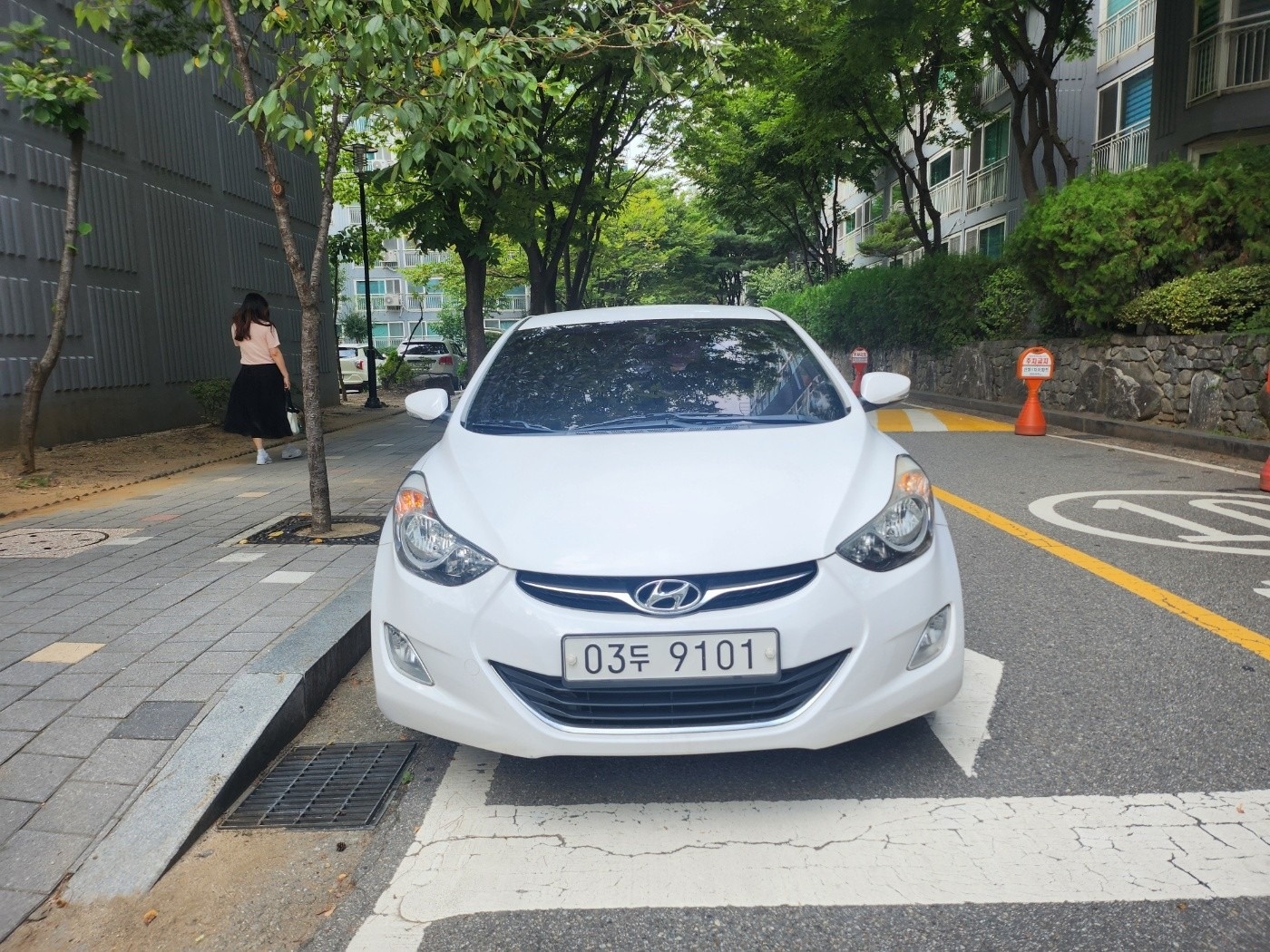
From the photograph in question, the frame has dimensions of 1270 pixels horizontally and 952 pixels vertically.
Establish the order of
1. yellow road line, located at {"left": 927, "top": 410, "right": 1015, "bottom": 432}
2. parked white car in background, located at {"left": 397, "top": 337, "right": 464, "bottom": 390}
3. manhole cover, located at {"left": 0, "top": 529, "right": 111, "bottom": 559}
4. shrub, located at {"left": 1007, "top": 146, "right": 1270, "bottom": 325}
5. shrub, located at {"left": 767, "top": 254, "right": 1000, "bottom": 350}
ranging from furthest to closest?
parked white car in background, located at {"left": 397, "top": 337, "right": 464, "bottom": 390}, shrub, located at {"left": 767, "top": 254, "right": 1000, "bottom": 350}, yellow road line, located at {"left": 927, "top": 410, "right": 1015, "bottom": 432}, shrub, located at {"left": 1007, "top": 146, "right": 1270, "bottom": 325}, manhole cover, located at {"left": 0, "top": 529, "right": 111, "bottom": 559}

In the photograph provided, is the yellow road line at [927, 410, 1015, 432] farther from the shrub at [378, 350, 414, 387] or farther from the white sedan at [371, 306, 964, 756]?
the shrub at [378, 350, 414, 387]

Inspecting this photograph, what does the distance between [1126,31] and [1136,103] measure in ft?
5.57

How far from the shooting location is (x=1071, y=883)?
242 centimetres

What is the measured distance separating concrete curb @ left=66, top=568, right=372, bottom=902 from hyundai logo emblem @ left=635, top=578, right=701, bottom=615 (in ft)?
4.66

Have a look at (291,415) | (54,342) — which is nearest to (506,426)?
(54,342)

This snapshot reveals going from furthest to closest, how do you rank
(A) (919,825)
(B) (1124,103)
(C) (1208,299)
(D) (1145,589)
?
(B) (1124,103) < (C) (1208,299) < (D) (1145,589) < (A) (919,825)

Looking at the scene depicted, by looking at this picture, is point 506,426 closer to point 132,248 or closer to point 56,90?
point 56,90

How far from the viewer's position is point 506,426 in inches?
142

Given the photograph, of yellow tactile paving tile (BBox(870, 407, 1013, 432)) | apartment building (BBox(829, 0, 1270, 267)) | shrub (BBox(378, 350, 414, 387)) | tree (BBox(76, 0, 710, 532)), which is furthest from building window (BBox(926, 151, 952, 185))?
tree (BBox(76, 0, 710, 532))

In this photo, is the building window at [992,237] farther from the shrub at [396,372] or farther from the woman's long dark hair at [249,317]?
the woman's long dark hair at [249,317]

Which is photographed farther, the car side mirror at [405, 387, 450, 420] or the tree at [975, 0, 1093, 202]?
the tree at [975, 0, 1093, 202]

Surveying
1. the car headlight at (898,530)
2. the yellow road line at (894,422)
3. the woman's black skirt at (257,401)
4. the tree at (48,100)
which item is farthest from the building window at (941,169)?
the car headlight at (898,530)

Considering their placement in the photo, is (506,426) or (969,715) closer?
(969,715)

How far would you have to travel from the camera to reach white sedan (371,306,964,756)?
264 centimetres
